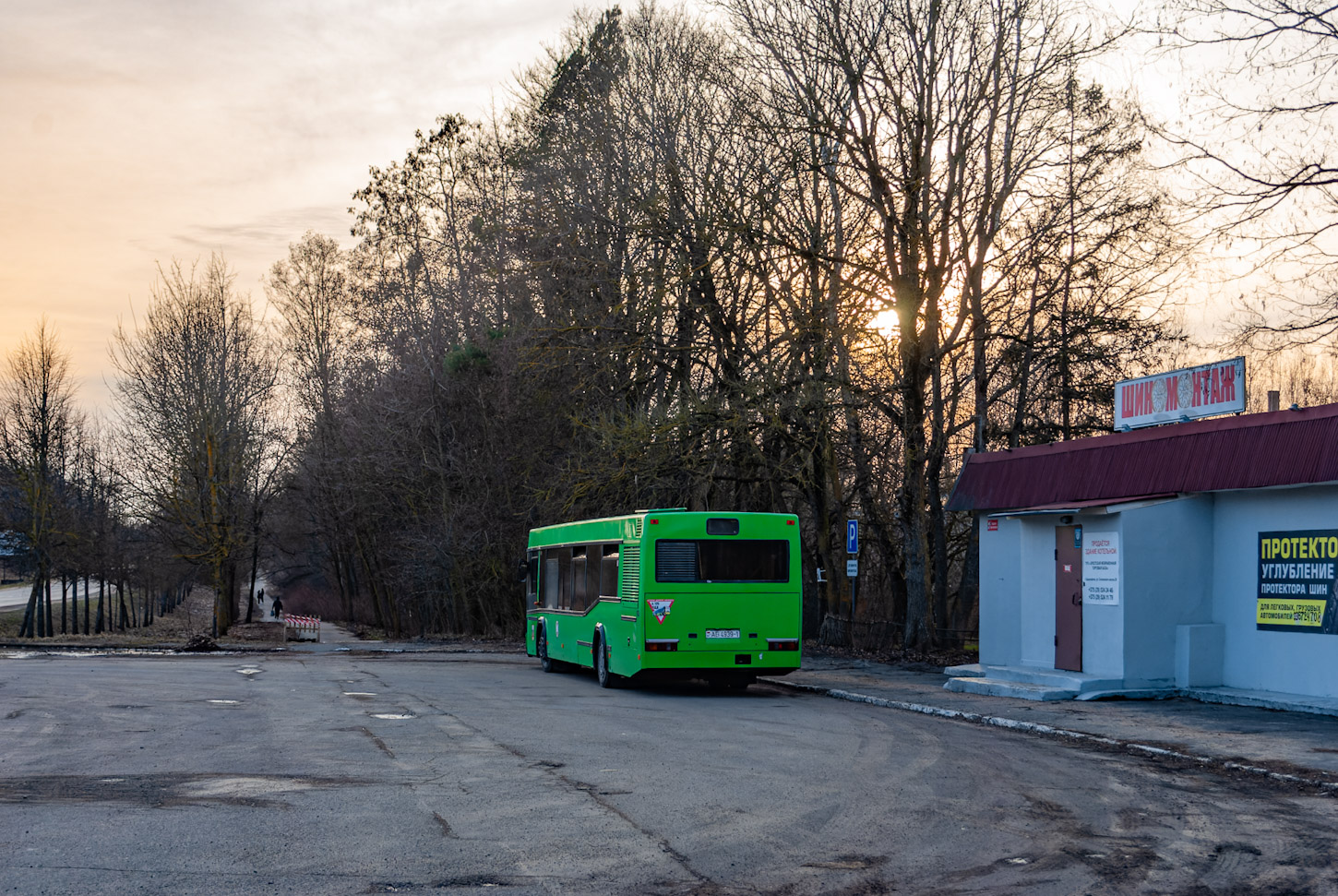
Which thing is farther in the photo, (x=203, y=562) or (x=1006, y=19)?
(x=203, y=562)

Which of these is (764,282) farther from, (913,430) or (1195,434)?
(1195,434)

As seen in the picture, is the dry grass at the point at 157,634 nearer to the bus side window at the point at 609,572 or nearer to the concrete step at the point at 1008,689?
the bus side window at the point at 609,572

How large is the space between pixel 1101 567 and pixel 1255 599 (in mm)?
2147

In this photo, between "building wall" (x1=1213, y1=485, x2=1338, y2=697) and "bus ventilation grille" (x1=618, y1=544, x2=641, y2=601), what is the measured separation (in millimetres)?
8652

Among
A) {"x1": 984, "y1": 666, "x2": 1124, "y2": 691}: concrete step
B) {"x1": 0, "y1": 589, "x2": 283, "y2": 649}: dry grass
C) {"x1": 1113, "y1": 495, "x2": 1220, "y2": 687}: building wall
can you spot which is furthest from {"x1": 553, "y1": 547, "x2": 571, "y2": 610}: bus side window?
{"x1": 0, "y1": 589, "x2": 283, "y2": 649}: dry grass

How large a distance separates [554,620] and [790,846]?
56.1ft

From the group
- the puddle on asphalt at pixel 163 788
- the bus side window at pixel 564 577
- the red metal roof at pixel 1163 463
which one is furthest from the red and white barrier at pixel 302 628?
the puddle on asphalt at pixel 163 788

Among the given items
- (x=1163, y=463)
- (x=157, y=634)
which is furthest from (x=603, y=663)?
(x=157, y=634)

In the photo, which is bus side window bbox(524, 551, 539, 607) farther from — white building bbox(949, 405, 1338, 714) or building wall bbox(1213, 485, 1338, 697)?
building wall bbox(1213, 485, 1338, 697)

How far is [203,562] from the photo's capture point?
148 ft

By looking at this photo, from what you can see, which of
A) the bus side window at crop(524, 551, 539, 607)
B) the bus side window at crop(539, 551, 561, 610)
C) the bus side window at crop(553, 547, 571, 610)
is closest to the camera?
the bus side window at crop(553, 547, 571, 610)

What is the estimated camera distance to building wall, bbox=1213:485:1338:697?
16.6 meters

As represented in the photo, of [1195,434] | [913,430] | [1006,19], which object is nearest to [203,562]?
[913,430]

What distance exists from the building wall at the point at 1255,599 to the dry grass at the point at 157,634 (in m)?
26.4
